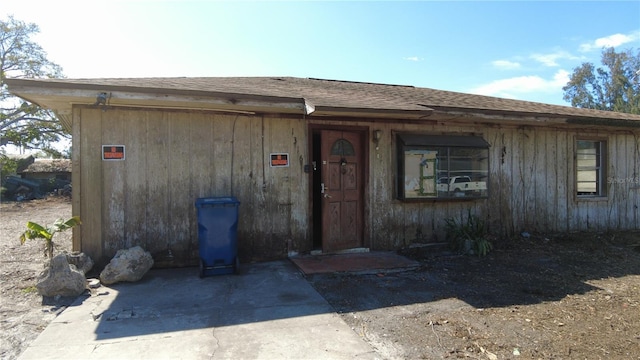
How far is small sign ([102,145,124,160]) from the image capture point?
17.8ft

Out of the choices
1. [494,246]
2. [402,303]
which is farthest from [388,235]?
[402,303]

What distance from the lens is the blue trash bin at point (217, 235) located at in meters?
5.18

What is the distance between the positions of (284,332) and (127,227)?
3.40 meters

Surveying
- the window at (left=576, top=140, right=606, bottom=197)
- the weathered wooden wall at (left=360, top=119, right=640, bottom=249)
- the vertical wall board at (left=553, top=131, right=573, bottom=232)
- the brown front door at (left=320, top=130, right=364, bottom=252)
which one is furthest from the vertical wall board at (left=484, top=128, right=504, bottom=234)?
the brown front door at (left=320, top=130, right=364, bottom=252)

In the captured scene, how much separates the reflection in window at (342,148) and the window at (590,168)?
5653 mm

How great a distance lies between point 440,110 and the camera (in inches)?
255

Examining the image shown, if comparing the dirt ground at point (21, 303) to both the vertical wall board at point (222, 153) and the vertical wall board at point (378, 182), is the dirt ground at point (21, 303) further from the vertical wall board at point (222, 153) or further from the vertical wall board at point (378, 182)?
the vertical wall board at point (378, 182)

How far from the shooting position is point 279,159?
621 cm

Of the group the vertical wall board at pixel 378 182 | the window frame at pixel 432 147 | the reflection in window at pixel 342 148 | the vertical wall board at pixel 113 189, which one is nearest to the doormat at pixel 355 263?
the vertical wall board at pixel 378 182

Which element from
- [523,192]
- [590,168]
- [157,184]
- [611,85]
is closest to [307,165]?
[157,184]

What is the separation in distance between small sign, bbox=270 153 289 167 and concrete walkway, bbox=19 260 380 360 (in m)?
2.05

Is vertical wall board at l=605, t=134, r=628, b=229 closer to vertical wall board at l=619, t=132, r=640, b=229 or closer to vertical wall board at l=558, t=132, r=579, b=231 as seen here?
vertical wall board at l=619, t=132, r=640, b=229

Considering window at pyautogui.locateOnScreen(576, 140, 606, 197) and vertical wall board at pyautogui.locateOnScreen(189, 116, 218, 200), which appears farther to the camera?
window at pyautogui.locateOnScreen(576, 140, 606, 197)

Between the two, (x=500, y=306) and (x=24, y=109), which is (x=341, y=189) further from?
(x=24, y=109)
